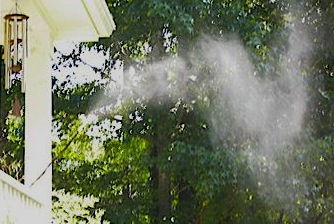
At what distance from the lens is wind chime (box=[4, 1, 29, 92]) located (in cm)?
303

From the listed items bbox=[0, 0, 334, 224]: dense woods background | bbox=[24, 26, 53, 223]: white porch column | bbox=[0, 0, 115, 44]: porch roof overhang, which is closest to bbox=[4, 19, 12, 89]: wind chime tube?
bbox=[0, 0, 115, 44]: porch roof overhang

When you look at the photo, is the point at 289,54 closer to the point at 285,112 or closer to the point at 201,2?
the point at 285,112

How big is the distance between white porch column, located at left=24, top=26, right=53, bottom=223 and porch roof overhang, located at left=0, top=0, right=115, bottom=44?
0.30 ft

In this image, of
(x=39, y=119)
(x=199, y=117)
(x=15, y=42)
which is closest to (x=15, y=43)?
(x=15, y=42)

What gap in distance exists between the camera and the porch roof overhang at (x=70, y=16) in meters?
3.24

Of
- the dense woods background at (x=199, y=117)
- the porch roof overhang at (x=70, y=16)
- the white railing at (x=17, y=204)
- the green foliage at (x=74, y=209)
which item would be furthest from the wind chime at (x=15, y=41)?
the green foliage at (x=74, y=209)

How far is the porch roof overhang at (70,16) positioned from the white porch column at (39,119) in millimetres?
91

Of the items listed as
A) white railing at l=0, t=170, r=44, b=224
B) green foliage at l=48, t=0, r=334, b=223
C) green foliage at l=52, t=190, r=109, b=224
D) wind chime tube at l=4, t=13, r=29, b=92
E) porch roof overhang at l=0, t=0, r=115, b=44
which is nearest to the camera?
white railing at l=0, t=170, r=44, b=224

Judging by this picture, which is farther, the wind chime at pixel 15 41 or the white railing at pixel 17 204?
the wind chime at pixel 15 41

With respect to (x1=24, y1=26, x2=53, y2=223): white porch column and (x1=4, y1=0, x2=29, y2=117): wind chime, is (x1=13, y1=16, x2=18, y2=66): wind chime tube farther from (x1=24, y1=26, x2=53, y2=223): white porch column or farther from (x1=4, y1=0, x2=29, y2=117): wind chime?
(x1=24, y1=26, x2=53, y2=223): white porch column

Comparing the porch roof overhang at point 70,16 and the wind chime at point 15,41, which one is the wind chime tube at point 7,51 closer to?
the wind chime at point 15,41

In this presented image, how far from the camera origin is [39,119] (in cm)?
331

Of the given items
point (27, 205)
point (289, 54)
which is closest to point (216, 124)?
point (289, 54)

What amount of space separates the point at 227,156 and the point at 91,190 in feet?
5.54
